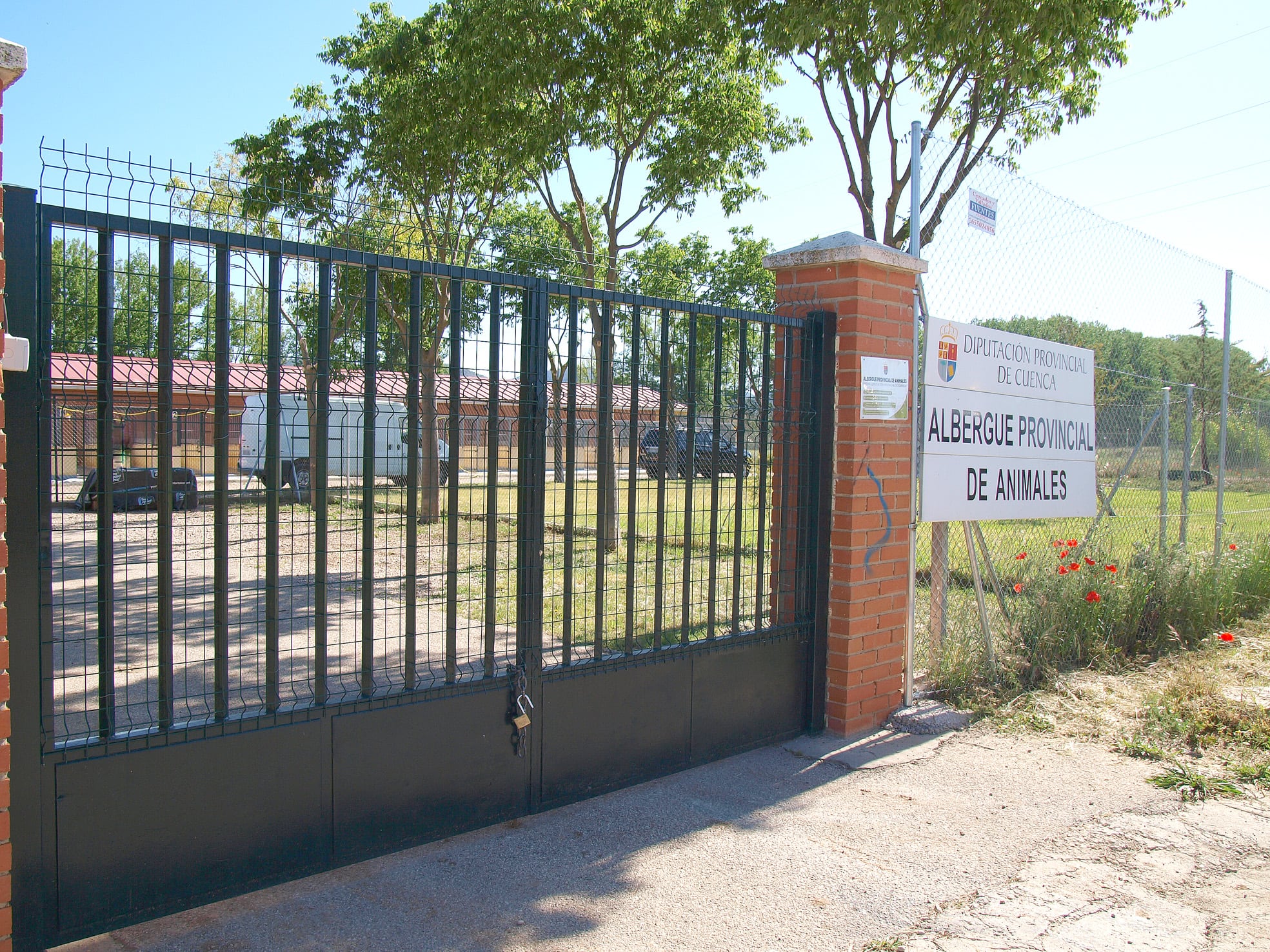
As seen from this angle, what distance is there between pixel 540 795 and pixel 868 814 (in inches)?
56.0

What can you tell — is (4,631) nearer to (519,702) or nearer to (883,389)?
(519,702)

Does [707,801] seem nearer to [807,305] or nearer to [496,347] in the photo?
[496,347]

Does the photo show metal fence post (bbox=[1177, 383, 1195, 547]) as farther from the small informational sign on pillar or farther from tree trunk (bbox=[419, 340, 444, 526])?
tree trunk (bbox=[419, 340, 444, 526])

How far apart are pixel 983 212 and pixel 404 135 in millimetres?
9070

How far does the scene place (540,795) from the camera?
3.88 m

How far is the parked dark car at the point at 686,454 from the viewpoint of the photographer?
4668 mm

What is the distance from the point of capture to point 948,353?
17.4 feet

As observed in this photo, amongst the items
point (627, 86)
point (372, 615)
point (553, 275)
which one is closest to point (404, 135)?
point (627, 86)

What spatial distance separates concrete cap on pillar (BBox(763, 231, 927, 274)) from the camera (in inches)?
190

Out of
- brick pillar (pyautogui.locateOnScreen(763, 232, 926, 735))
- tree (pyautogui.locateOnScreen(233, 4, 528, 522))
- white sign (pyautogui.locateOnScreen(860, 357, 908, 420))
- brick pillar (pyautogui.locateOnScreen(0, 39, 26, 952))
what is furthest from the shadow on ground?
tree (pyautogui.locateOnScreen(233, 4, 528, 522))

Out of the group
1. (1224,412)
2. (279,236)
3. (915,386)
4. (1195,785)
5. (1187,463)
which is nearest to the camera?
(279,236)

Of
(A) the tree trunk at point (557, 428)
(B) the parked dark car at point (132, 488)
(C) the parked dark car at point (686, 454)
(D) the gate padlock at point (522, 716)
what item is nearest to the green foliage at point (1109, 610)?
(C) the parked dark car at point (686, 454)

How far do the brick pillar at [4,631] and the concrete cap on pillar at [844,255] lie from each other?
3472 millimetres

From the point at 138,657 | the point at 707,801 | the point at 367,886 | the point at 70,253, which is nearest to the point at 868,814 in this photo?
the point at 707,801
